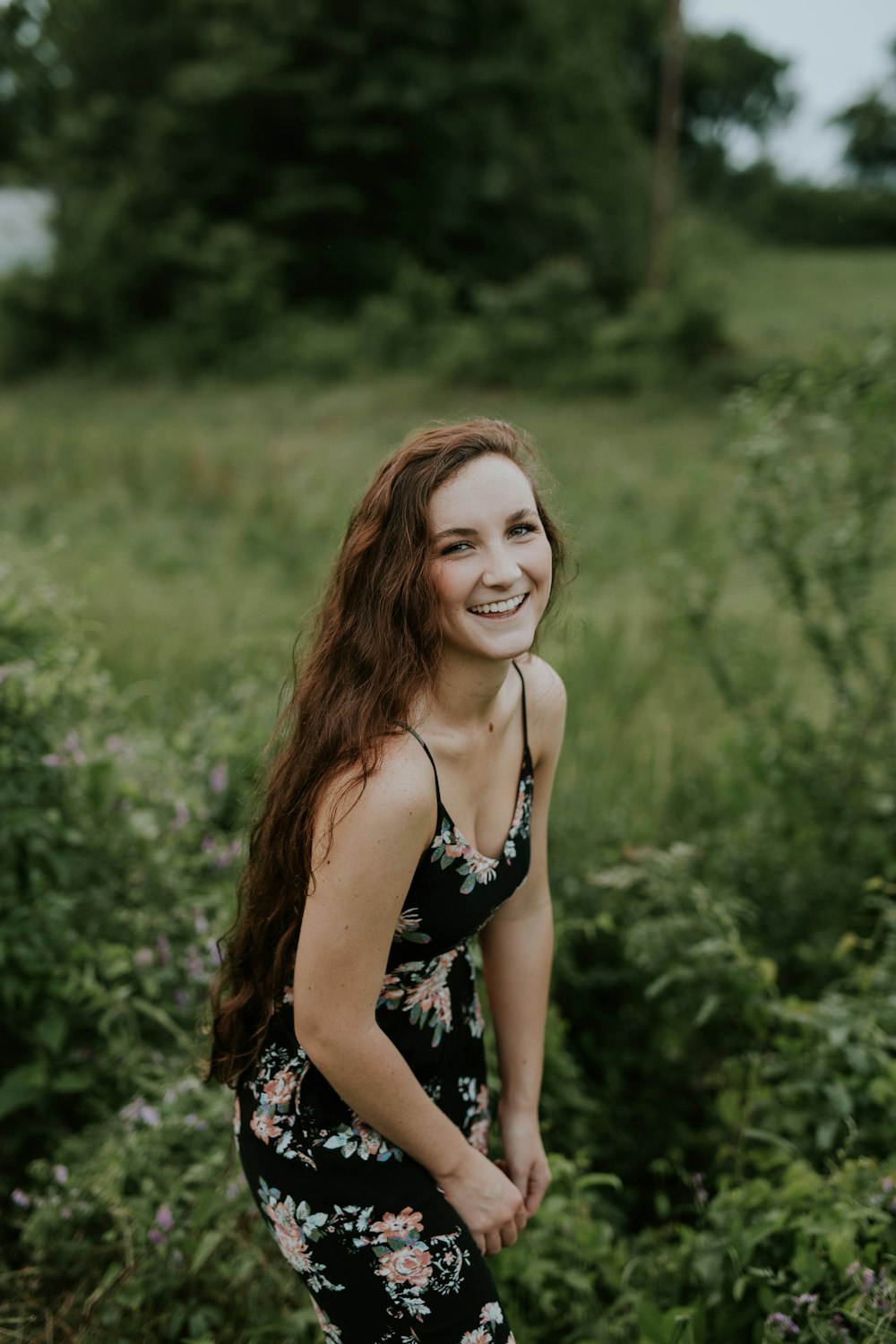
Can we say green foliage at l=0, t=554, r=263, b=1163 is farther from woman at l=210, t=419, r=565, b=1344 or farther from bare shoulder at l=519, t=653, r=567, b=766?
bare shoulder at l=519, t=653, r=567, b=766

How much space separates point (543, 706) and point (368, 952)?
59 centimetres

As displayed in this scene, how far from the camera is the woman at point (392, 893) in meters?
1.47

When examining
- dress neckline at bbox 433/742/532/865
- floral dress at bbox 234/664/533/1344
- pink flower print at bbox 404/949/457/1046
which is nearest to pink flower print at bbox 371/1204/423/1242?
floral dress at bbox 234/664/533/1344

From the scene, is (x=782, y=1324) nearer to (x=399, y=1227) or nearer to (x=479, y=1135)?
(x=479, y=1135)

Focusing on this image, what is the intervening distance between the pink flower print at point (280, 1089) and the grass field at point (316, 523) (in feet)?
2.55

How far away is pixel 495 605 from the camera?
1581 mm

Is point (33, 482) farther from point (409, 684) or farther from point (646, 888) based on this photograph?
point (409, 684)

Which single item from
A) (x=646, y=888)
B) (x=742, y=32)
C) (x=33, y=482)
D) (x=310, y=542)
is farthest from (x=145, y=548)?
(x=742, y=32)

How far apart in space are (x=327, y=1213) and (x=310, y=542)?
7011 millimetres

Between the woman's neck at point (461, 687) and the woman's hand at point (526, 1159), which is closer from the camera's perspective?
the woman's neck at point (461, 687)

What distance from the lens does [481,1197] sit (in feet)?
5.29

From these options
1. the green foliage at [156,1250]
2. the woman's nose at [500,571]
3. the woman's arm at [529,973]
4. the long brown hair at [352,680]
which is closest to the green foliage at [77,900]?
the green foliage at [156,1250]

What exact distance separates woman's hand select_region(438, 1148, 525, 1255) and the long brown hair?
0.38m

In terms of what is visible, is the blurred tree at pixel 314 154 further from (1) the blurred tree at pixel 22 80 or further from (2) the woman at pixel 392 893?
(2) the woman at pixel 392 893
